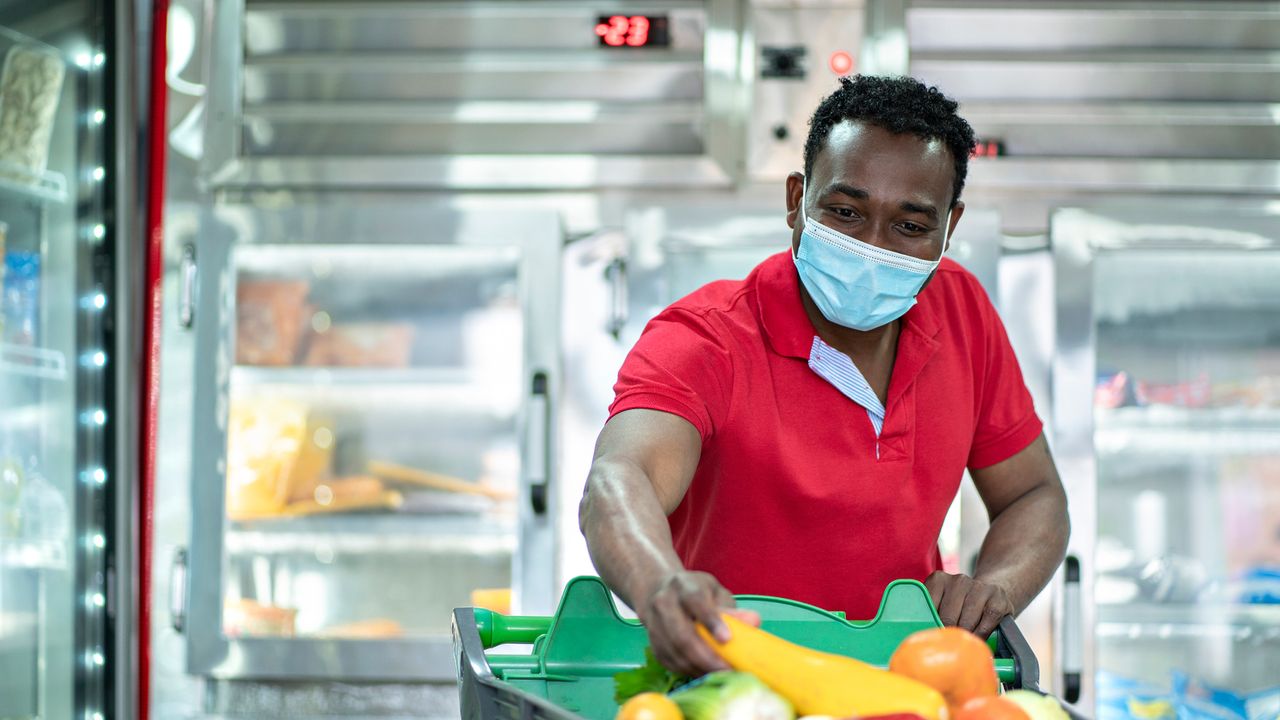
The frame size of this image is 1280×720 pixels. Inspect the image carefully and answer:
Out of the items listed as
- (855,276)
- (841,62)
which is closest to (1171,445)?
(841,62)

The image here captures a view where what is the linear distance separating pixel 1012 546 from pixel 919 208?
1.63 ft

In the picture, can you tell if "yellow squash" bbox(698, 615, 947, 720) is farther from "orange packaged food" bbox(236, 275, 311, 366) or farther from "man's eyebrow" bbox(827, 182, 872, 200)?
"orange packaged food" bbox(236, 275, 311, 366)

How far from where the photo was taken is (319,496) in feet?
10.6

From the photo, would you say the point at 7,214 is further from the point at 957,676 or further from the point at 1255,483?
the point at 1255,483

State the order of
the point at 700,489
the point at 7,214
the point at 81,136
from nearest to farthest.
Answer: the point at 700,489, the point at 7,214, the point at 81,136

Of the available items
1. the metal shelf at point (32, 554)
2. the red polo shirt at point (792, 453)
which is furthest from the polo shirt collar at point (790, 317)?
the metal shelf at point (32, 554)

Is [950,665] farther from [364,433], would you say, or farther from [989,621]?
[364,433]

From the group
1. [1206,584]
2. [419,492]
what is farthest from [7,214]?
[1206,584]

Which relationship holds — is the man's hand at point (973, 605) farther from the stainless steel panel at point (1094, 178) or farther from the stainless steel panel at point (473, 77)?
the stainless steel panel at point (473, 77)

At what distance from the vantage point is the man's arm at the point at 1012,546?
151 cm

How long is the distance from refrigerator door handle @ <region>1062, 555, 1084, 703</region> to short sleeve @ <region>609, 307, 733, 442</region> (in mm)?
1562

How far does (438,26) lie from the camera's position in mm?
3256

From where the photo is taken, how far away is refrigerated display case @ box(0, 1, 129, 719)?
9.58ft

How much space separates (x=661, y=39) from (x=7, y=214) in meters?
1.57
